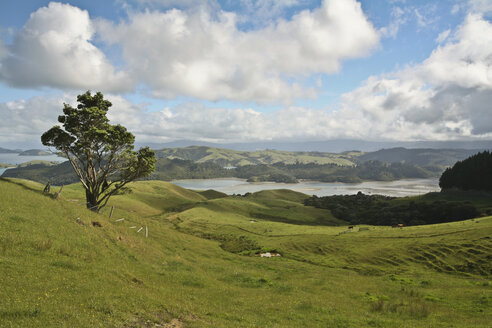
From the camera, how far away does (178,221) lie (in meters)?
109

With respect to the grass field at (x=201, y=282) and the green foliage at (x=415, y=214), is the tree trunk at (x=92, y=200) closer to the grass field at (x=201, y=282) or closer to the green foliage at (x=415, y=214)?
the grass field at (x=201, y=282)

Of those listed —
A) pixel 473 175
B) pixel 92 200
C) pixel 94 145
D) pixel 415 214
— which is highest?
pixel 94 145

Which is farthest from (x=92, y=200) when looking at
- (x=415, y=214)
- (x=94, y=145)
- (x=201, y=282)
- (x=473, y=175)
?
(x=473, y=175)

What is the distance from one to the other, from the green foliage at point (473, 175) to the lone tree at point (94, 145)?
200339 mm

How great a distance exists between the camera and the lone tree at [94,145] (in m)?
42.0

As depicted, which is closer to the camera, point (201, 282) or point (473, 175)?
point (201, 282)

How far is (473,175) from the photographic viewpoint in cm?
17188

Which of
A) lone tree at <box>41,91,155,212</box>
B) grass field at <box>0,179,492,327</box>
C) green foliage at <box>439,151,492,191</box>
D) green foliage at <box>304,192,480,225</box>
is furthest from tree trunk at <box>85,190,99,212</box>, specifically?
green foliage at <box>439,151,492,191</box>

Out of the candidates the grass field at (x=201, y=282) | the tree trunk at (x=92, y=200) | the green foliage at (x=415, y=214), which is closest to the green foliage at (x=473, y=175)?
the green foliage at (x=415, y=214)

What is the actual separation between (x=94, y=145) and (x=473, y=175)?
213572 mm

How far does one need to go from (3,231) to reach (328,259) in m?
48.8

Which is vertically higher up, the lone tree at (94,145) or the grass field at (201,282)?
the lone tree at (94,145)

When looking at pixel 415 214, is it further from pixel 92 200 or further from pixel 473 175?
pixel 92 200

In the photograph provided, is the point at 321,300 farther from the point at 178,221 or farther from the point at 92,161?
the point at 178,221
